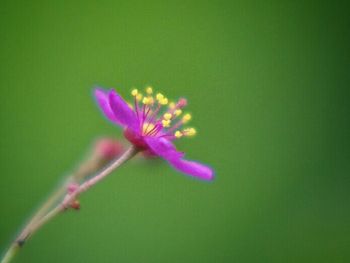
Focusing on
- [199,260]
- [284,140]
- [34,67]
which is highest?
[34,67]

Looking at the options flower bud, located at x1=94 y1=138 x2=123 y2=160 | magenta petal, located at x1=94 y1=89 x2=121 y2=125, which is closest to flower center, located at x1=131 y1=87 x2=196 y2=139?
magenta petal, located at x1=94 y1=89 x2=121 y2=125

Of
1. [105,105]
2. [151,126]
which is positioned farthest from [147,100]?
[105,105]

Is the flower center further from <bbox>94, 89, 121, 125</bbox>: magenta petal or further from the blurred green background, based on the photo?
the blurred green background

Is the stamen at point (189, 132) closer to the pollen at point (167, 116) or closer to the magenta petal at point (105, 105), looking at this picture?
the pollen at point (167, 116)

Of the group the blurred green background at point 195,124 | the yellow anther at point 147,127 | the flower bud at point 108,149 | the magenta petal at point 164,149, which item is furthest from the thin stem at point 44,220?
the blurred green background at point 195,124

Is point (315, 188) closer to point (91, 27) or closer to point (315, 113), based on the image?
point (315, 113)

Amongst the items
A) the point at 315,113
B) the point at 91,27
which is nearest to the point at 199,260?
the point at 315,113
